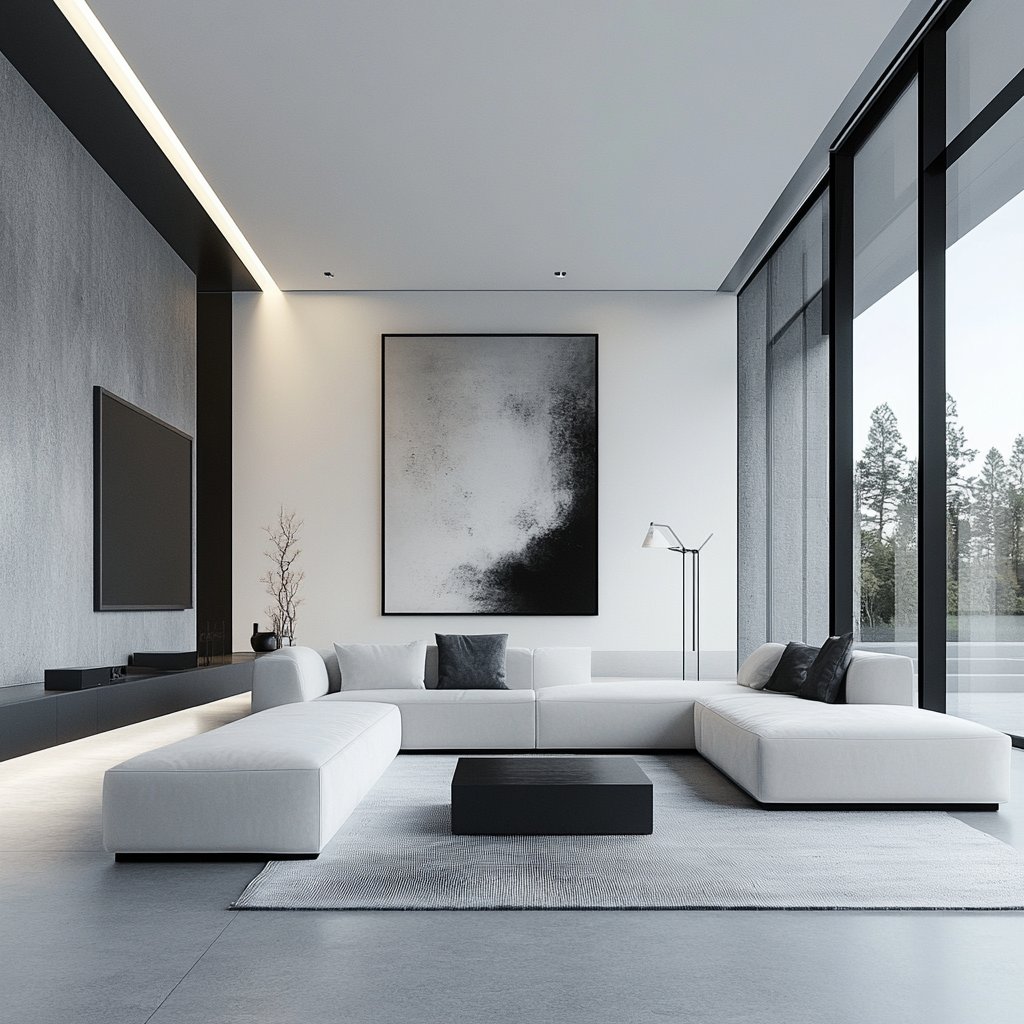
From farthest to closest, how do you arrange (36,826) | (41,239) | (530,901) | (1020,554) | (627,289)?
(627,289), (41,239), (1020,554), (36,826), (530,901)

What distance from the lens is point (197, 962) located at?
2418mm

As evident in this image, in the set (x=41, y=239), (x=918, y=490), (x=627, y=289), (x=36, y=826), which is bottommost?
(x=36, y=826)

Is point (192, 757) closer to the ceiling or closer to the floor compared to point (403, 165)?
closer to the floor

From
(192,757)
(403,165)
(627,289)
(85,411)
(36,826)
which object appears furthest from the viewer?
(627,289)

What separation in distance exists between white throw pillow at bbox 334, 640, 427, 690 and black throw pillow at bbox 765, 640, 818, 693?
2.07 m

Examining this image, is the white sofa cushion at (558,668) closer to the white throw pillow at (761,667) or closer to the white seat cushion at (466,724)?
the white seat cushion at (466,724)

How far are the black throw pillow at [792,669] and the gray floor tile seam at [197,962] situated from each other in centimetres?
350

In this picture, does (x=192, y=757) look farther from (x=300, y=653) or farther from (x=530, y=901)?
(x=300, y=653)

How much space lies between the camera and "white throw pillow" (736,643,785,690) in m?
6.03

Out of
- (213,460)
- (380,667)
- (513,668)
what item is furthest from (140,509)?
(513,668)

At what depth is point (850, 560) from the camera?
6.41 m

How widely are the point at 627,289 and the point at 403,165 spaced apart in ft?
10.2

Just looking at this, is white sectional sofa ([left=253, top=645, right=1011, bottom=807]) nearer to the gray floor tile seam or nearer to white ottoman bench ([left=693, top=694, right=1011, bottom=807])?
white ottoman bench ([left=693, top=694, right=1011, bottom=807])

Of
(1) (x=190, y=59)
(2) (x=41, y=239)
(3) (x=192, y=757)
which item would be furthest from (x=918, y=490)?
(2) (x=41, y=239)
